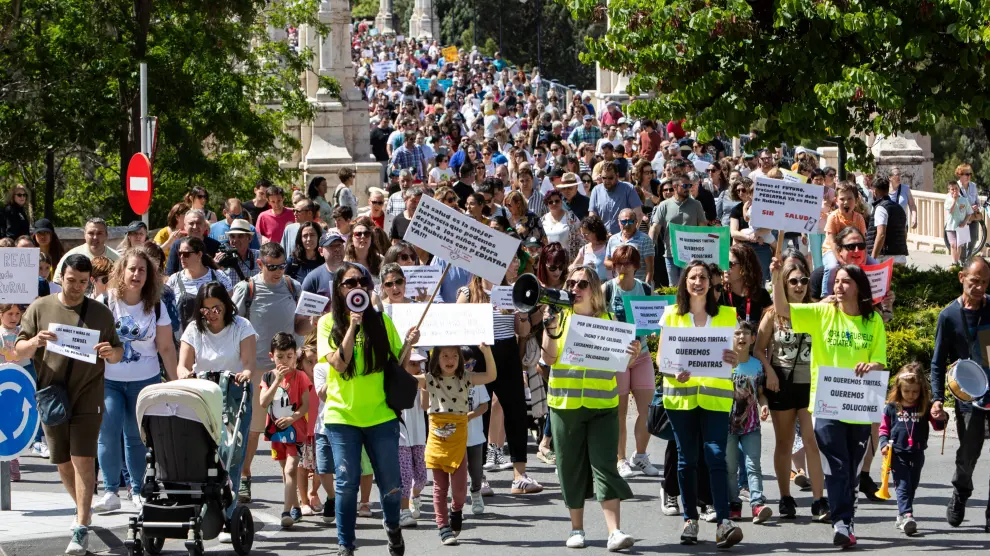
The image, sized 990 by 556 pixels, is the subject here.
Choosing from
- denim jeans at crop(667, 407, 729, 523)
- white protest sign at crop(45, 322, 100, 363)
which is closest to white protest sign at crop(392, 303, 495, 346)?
denim jeans at crop(667, 407, 729, 523)

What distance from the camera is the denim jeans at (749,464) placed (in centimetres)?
1073

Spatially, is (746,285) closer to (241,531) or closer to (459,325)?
(459,325)

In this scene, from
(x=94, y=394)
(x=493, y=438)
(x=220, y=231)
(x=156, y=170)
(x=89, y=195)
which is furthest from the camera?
(x=89, y=195)

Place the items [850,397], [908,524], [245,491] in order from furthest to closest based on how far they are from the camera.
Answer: [245,491] → [908,524] → [850,397]

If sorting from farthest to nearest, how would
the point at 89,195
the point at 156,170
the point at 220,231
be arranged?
the point at 89,195 < the point at 156,170 < the point at 220,231

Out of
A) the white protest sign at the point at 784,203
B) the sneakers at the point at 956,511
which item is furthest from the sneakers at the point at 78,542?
the sneakers at the point at 956,511

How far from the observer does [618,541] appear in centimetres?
987

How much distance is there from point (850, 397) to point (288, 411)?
372cm

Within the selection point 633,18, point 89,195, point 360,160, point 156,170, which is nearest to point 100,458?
point 633,18

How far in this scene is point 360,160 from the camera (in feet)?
106

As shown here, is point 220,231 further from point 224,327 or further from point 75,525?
point 75,525

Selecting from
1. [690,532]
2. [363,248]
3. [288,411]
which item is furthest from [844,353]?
[363,248]

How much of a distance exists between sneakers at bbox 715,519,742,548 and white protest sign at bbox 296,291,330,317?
359 cm

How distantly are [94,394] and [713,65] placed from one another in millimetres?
9348
